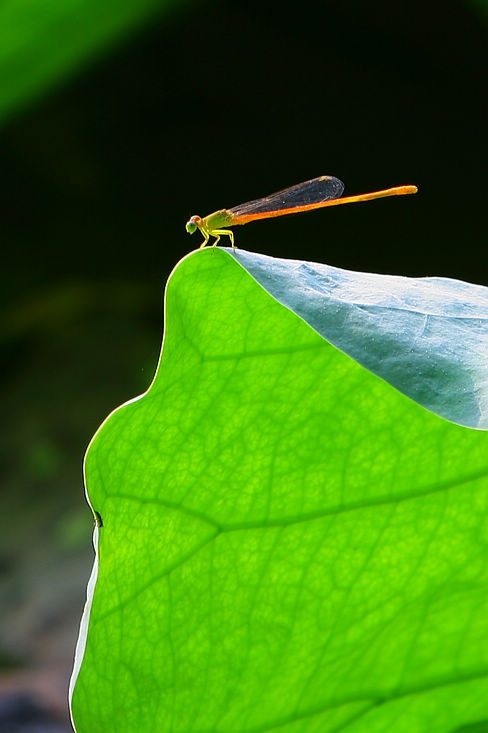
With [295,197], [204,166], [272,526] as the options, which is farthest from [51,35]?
[272,526]

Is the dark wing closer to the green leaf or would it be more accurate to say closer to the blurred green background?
the green leaf

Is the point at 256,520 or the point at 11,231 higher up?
the point at 11,231

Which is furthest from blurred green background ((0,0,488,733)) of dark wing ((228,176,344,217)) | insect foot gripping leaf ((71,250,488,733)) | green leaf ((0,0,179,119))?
insect foot gripping leaf ((71,250,488,733))

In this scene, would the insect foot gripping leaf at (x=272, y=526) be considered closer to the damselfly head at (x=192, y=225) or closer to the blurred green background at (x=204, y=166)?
the damselfly head at (x=192, y=225)

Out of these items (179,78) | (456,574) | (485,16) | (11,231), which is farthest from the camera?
(11,231)

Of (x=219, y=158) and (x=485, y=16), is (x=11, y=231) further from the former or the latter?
(x=485, y=16)

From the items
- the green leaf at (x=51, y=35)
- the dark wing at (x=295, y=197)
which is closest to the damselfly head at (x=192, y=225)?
the dark wing at (x=295, y=197)

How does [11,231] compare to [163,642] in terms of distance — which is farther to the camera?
[11,231]

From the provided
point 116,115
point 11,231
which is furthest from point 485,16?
point 11,231
